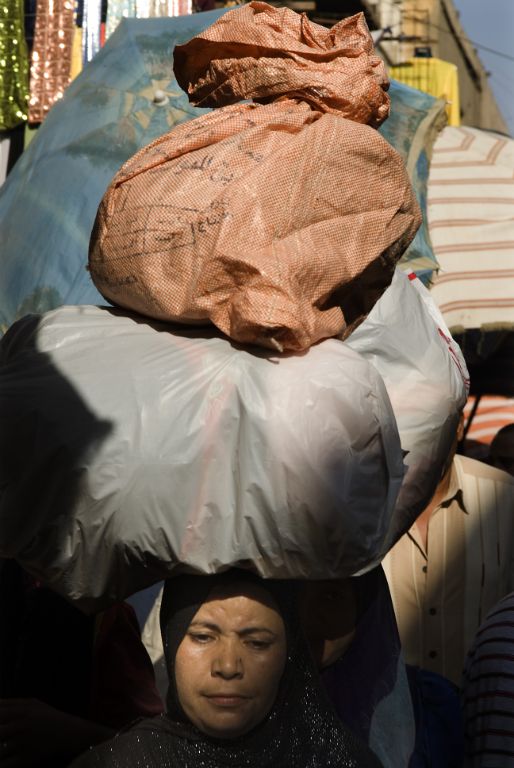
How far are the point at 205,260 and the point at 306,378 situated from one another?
276 mm

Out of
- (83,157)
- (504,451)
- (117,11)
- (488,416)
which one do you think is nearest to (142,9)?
(117,11)

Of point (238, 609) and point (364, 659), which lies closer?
point (238, 609)

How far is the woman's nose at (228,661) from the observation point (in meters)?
1.93

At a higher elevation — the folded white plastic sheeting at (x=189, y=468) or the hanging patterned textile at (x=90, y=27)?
the folded white plastic sheeting at (x=189, y=468)

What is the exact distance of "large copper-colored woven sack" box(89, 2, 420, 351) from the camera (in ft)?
6.66

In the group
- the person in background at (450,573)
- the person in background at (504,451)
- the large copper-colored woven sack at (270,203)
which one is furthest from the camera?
the person in background at (504,451)

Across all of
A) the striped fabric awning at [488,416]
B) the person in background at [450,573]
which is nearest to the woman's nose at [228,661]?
the person in background at [450,573]

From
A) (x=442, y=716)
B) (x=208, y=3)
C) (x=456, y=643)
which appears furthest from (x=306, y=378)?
(x=208, y=3)

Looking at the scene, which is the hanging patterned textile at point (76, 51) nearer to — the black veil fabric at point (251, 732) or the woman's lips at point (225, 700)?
the black veil fabric at point (251, 732)

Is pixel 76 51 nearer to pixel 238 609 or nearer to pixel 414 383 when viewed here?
pixel 414 383

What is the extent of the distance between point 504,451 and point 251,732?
2.67 metres

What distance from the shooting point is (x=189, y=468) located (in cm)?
191

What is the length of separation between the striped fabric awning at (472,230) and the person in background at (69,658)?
10.8 ft

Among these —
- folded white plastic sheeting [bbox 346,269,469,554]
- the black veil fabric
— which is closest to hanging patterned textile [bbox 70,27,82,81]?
folded white plastic sheeting [bbox 346,269,469,554]
